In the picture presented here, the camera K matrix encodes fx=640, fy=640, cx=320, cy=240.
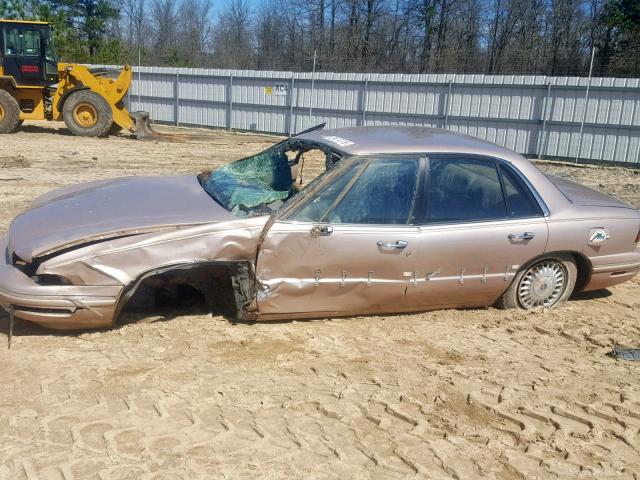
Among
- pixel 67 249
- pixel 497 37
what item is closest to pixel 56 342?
pixel 67 249

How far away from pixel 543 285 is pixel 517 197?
Answer: 30.7 inches

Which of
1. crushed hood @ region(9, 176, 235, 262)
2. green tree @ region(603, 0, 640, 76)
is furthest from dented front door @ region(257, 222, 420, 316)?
green tree @ region(603, 0, 640, 76)

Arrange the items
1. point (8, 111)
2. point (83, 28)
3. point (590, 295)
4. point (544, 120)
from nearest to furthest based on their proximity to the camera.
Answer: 1. point (590, 295)
2. point (8, 111)
3. point (544, 120)
4. point (83, 28)

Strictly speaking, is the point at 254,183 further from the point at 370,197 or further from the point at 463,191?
the point at 463,191

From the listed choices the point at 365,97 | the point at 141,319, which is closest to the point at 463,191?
the point at 141,319

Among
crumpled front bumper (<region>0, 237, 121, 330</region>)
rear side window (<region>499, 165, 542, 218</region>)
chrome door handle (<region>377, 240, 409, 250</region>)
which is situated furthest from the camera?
rear side window (<region>499, 165, 542, 218</region>)

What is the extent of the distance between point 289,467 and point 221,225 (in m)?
1.78

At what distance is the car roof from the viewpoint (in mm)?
4812

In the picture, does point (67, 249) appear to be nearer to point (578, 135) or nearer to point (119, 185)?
point (119, 185)

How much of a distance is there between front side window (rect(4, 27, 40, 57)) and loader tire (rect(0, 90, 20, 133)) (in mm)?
1179

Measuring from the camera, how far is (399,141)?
496cm

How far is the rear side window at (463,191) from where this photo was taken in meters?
4.78

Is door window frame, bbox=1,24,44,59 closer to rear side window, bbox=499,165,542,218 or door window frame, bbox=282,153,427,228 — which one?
door window frame, bbox=282,153,427,228

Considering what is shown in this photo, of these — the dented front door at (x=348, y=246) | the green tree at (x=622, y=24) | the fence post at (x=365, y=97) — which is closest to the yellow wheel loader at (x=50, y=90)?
the fence post at (x=365, y=97)
